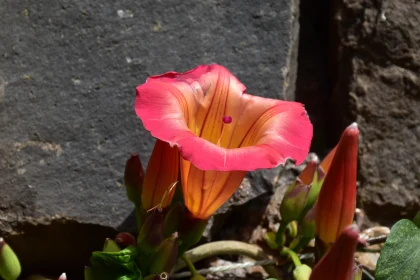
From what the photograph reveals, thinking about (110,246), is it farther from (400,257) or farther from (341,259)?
(400,257)

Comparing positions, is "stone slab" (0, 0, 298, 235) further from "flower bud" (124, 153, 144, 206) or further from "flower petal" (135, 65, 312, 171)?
"flower petal" (135, 65, 312, 171)

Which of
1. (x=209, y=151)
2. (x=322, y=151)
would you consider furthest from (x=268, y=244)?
(x=209, y=151)

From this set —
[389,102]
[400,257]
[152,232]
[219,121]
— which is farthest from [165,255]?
[389,102]

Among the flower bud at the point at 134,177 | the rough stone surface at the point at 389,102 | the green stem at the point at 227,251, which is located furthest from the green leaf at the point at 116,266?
the rough stone surface at the point at 389,102

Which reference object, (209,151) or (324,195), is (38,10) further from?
(324,195)

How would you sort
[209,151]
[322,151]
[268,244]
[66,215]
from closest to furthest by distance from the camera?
[209,151] < [66,215] < [268,244] < [322,151]

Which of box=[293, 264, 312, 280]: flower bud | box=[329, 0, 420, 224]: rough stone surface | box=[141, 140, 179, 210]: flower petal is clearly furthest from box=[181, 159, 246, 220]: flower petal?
box=[329, 0, 420, 224]: rough stone surface

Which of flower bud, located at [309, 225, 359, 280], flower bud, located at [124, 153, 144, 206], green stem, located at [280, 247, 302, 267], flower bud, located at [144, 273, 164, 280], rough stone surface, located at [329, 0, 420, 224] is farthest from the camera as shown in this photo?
rough stone surface, located at [329, 0, 420, 224]
